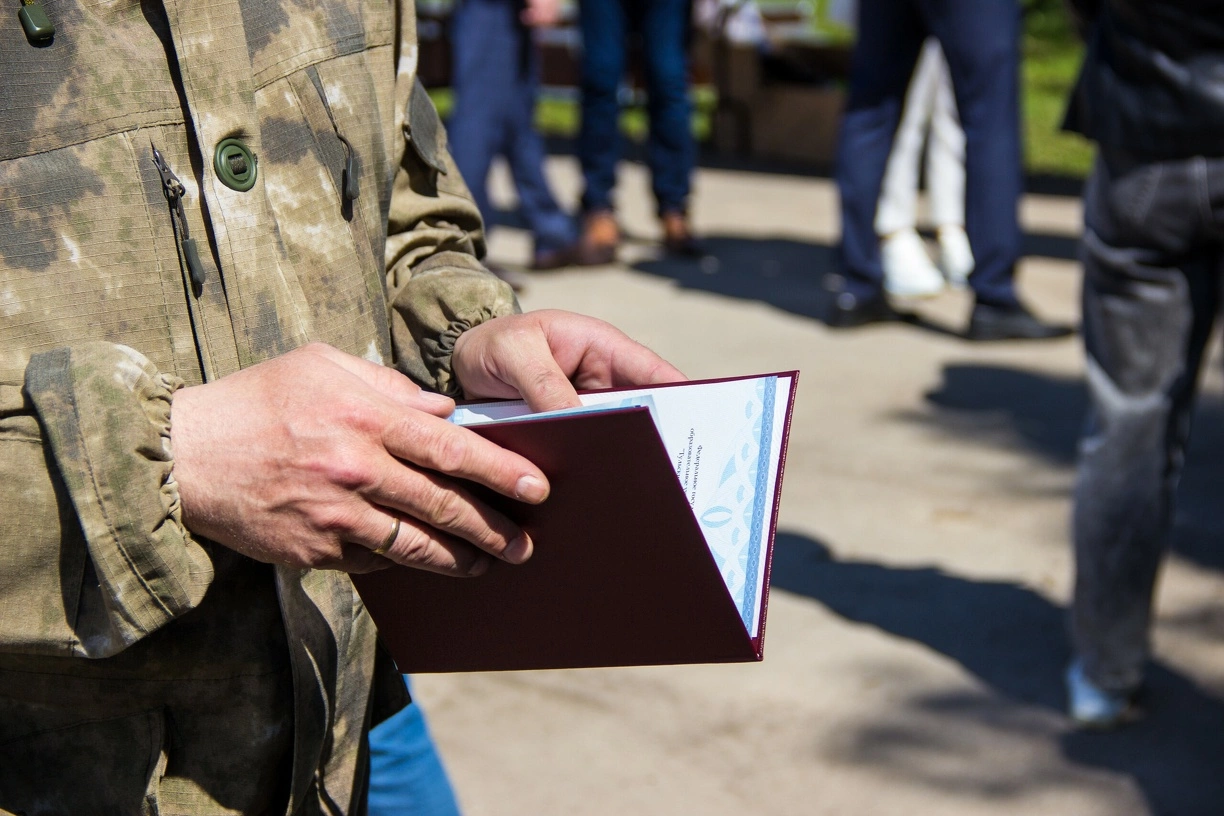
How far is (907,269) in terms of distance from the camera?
569 centimetres

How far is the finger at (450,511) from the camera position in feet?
3.11

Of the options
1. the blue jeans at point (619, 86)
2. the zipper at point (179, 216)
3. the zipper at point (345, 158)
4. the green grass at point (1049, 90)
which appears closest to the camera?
the zipper at point (179, 216)

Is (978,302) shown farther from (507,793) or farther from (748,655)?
(748,655)

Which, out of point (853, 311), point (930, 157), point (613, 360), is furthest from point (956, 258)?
point (613, 360)

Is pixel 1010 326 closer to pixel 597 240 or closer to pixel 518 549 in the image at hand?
pixel 597 240

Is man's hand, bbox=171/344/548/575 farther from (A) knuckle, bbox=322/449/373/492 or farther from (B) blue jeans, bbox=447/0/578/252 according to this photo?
(B) blue jeans, bbox=447/0/578/252

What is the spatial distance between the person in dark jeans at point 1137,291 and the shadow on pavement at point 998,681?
0.11 meters

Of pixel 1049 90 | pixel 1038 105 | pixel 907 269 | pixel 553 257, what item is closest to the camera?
pixel 907 269

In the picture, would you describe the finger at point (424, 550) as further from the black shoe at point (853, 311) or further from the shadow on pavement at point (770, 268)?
the shadow on pavement at point (770, 268)

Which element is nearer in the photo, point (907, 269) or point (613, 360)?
point (613, 360)

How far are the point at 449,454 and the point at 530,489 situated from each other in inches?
2.7

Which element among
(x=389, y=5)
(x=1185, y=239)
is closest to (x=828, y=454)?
(x=1185, y=239)

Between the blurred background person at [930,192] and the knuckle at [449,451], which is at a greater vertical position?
the knuckle at [449,451]

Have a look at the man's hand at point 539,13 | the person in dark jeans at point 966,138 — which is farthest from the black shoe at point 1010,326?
the man's hand at point 539,13
